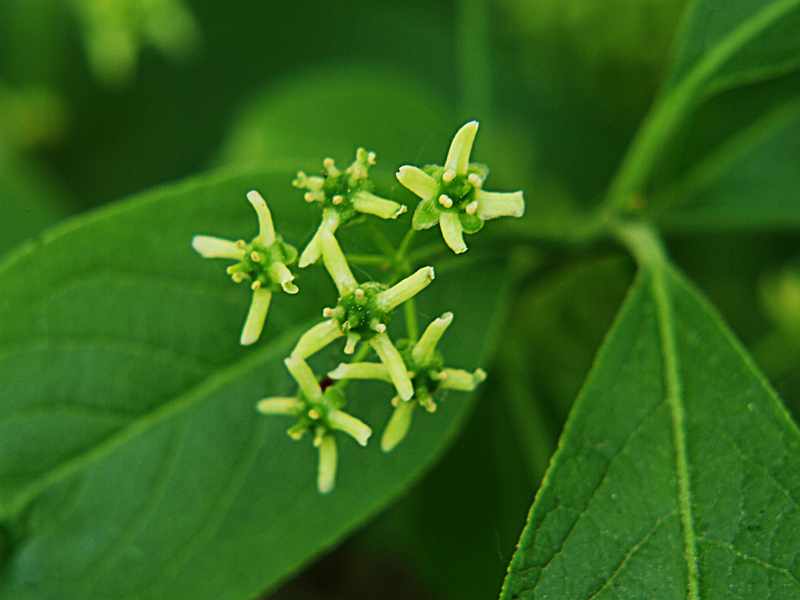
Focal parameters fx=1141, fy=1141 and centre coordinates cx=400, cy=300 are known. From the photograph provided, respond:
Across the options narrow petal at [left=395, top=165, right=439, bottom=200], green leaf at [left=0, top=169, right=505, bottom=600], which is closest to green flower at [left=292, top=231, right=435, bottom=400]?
narrow petal at [left=395, top=165, right=439, bottom=200]

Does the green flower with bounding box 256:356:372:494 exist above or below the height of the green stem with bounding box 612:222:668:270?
below

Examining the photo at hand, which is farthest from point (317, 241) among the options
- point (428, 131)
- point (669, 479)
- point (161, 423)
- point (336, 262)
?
point (428, 131)

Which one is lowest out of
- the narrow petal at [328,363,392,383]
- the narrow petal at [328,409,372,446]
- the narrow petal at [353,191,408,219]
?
the narrow petal at [328,409,372,446]

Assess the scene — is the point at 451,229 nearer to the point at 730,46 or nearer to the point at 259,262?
the point at 259,262

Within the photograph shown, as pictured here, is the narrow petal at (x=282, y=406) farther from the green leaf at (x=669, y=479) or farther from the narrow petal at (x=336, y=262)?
the green leaf at (x=669, y=479)

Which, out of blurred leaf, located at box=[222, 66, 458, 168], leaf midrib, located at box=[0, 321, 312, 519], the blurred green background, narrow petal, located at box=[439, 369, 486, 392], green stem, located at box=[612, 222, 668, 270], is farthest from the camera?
blurred leaf, located at box=[222, 66, 458, 168]

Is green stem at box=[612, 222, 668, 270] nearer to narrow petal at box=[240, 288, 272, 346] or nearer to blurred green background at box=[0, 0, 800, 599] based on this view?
blurred green background at box=[0, 0, 800, 599]
